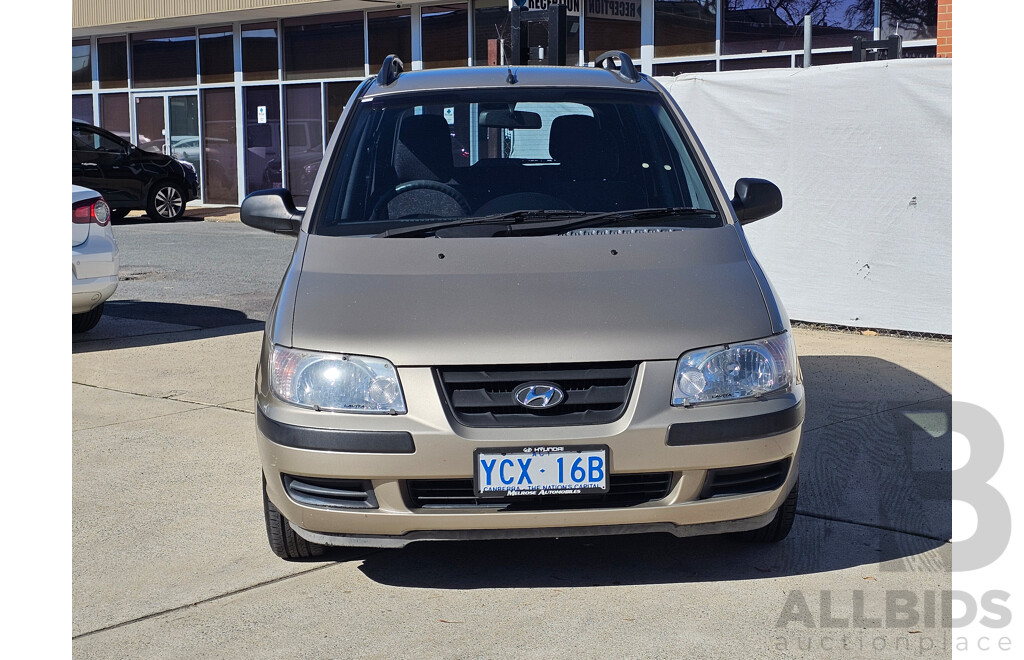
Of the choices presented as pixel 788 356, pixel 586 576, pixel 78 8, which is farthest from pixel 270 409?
pixel 78 8

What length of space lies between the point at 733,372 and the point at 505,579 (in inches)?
42.0

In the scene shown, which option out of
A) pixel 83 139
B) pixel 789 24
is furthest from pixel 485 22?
pixel 83 139

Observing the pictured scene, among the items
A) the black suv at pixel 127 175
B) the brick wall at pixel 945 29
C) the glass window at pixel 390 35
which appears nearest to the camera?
the brick wall at pixel 945 29

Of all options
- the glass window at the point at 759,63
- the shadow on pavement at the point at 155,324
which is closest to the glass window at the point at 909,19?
the glass window at the point at 759,63

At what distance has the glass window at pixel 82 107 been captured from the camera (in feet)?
85.8

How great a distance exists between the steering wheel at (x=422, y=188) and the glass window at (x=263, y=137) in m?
18.1

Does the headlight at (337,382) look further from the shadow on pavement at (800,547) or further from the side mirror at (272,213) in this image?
the side mirror at (272,213)

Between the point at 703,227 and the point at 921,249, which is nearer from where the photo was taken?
the point at 703,227

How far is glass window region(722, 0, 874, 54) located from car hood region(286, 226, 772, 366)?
1100 cm

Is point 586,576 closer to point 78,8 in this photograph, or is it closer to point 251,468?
point 251,468

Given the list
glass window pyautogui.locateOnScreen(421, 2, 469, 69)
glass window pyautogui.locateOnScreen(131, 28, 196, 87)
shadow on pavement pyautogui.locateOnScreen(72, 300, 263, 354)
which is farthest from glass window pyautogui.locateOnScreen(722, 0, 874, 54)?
glass window pyautogui.locateOnScreen(131, 28, 196, 87)

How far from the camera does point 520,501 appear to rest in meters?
3.75

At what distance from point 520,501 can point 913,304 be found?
18.8ft

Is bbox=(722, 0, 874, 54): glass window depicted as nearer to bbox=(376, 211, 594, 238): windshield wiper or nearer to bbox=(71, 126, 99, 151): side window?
bbox=(71, 126, 99, 151): side window
